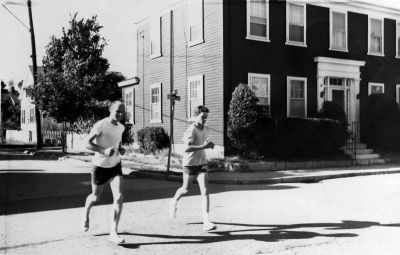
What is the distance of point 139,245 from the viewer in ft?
19.5

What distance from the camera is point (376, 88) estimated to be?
22.4 metres

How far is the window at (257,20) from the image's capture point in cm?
1830

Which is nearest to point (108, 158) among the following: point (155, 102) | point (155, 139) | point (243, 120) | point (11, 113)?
point (243, 120)

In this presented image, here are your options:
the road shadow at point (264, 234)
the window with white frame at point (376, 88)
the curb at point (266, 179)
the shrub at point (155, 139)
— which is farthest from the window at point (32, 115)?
the road shadow at point (264, 234)

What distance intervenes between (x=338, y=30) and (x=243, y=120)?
8.01 metres

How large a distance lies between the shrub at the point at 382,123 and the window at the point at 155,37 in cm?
1044

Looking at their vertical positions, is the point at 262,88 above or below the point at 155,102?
above

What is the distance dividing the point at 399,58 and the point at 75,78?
16.8m

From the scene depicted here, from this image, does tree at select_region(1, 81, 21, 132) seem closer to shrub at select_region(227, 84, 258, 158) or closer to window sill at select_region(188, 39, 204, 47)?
window sill at select_region(188, 39, 204, 47)

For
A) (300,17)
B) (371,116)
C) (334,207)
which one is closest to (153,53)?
(300,17)

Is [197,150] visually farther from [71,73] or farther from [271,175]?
[71,73]

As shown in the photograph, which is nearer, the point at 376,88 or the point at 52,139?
the point at 376,88

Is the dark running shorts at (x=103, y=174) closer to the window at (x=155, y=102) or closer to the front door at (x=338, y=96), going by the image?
the window at (x=155, y=102)

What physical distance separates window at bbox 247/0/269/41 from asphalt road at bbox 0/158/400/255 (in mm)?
8040
